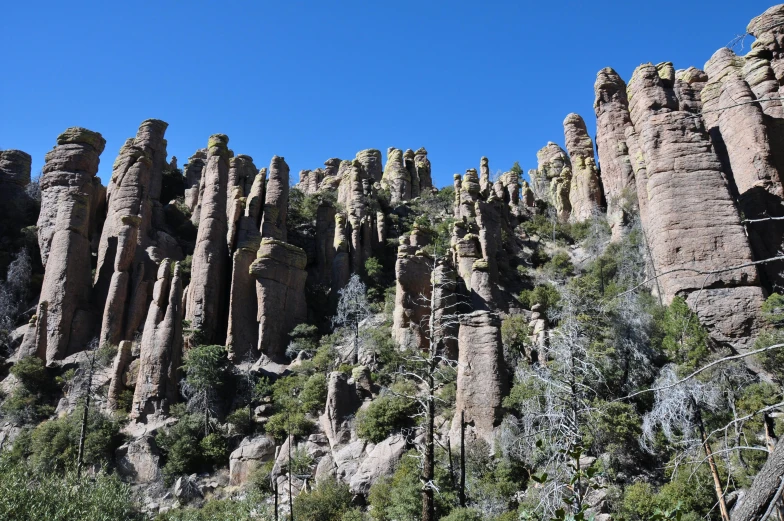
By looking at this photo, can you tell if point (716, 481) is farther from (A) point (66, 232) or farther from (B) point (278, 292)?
(A) point (66, 232)

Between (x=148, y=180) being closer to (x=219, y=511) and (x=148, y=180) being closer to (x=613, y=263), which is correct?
(x=219, y=511)

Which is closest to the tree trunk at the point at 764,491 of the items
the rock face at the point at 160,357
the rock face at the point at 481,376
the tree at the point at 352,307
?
the rock face at the point at 481,376

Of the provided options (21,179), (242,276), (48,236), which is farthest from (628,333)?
(21,179)

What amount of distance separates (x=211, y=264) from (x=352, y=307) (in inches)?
392

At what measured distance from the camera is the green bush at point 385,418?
2841 centimetres

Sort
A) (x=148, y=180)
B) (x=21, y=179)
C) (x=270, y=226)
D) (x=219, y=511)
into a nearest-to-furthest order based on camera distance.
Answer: (x=219, y=511) < (x=270, y=226) < (x=148, y=180) < (x=21, y=179)

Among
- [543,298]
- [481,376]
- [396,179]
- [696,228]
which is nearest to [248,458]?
[481,376]

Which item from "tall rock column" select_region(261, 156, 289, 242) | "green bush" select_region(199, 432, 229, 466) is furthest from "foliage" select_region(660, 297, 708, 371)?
"tall rock column" select_region(261, 156, 289, 242)

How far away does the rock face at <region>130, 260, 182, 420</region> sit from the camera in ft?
114

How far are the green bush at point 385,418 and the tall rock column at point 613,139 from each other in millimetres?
23021

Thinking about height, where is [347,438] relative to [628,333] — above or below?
below

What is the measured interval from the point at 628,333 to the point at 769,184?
1385cm

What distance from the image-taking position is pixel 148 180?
5028 centimetres

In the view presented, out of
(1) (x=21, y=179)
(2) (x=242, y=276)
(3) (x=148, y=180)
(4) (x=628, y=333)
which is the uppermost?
(1) (x=21, y=179)
